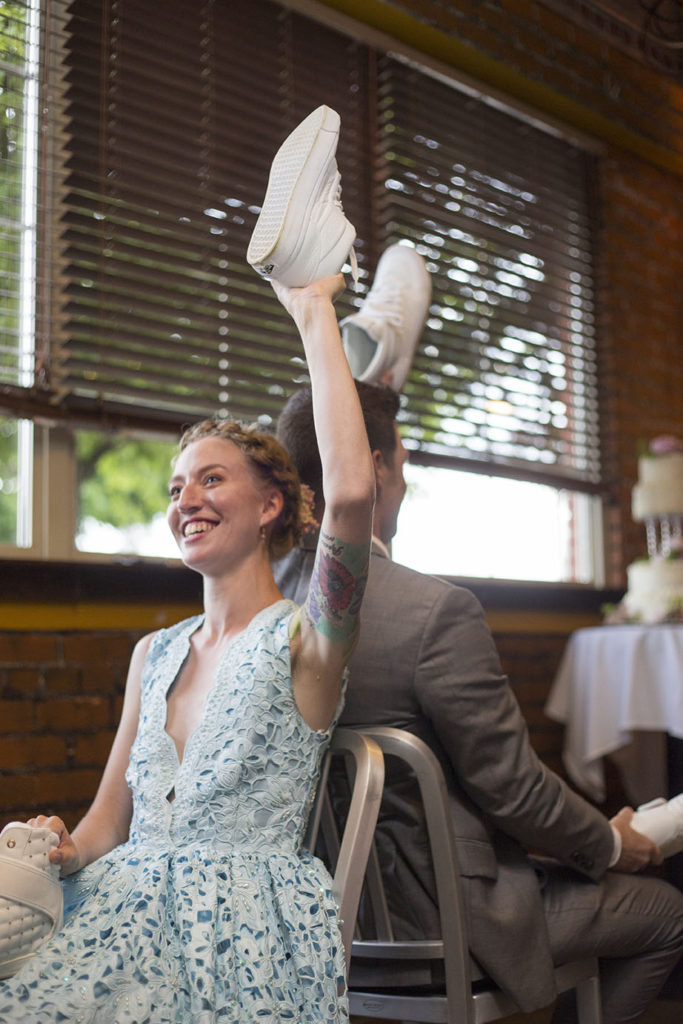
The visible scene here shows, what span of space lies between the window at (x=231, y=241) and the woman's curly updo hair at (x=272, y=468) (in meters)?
0.99

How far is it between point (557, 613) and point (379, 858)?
2383 millimetres

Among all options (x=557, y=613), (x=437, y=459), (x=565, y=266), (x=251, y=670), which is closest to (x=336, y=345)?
(x=251, y=670)

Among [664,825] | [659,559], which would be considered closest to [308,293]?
[664,825]

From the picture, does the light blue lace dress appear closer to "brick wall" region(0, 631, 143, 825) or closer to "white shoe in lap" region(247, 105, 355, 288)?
"white shoe in lap" region(247, 105, 355, 288)

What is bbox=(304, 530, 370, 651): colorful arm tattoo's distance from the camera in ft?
4.57

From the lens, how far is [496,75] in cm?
383

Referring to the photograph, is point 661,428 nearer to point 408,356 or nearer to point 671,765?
point 671,765

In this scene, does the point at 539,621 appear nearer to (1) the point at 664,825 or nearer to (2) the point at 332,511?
(1) the point at 664,825

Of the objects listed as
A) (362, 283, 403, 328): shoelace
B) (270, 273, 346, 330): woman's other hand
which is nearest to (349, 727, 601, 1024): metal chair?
(270, 273, 346, 330): woman's other hand

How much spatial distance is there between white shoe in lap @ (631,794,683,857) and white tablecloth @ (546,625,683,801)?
1449 mm

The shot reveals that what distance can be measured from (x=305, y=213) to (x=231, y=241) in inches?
67.7

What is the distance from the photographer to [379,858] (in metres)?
1.62

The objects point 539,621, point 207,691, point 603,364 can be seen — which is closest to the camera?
point 207,691

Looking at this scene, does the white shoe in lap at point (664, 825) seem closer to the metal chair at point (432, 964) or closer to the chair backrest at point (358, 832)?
the metal chair at point (432, 964)
